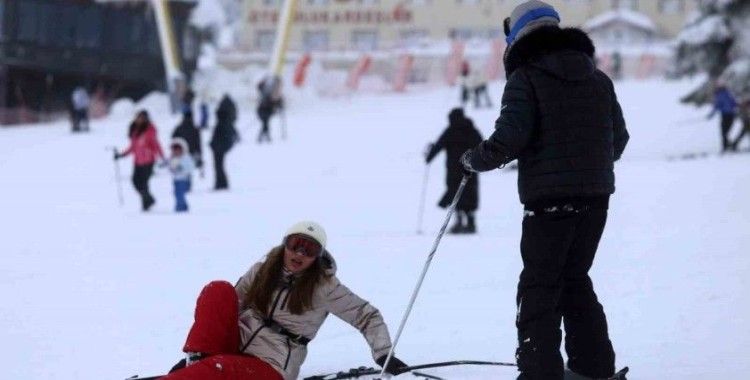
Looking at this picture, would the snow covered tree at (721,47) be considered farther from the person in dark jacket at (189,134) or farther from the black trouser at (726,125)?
the person in dark jacket at (189,134)

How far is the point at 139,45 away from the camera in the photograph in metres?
40.3

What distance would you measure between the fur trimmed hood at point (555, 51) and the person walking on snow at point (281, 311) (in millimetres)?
1111

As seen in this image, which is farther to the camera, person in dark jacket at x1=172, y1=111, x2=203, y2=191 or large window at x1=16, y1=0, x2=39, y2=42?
large window at x1=16, y1=0, x2=39, y2=42

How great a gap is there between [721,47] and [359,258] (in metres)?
15.5

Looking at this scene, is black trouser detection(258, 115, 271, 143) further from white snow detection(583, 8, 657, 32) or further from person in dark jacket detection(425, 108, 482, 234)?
white snow detection(583, 8, 657, 32)

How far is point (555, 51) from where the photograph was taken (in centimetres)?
422

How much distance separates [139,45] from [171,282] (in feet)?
109

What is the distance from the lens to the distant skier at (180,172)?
13922 millimetres

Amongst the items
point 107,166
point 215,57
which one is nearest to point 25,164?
point 107,166

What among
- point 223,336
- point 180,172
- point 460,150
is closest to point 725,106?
point 460,150

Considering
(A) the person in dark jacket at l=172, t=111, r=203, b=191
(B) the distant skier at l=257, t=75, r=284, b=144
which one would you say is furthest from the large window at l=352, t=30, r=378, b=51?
(A) the person in dark jacket at l=172, t=111, r=203, b=191

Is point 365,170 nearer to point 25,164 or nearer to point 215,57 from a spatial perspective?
point 25,164

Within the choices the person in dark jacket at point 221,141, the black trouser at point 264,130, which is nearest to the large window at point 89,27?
the black trouser at point 264,130

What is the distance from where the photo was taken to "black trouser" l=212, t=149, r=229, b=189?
17.0 metres
